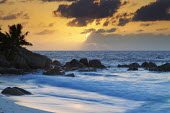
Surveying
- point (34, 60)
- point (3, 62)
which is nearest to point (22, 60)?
point (34, 60)

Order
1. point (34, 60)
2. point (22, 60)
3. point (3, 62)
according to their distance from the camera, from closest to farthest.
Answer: point (3, 62) → point (22, 60) → point (34, 60)

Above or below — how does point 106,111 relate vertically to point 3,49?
below

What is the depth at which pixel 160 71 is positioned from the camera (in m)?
40.9

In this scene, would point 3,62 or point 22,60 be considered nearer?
point 3,62

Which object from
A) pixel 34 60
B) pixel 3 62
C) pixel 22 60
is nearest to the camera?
pixel 3 62

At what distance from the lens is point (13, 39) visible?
4316 cm

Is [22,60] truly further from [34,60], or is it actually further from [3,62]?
[3,62]

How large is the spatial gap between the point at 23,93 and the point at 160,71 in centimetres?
3127

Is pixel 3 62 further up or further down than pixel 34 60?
further down

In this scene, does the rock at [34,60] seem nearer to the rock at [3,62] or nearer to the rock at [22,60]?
the rock at [22,60]

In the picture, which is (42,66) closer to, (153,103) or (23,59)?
(23,59)

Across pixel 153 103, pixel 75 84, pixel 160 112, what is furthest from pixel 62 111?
pixel 75 84

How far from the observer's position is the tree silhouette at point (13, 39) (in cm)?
4203

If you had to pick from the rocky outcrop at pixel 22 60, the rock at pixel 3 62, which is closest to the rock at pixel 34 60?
the rocky outcrop at pixel 22 60
